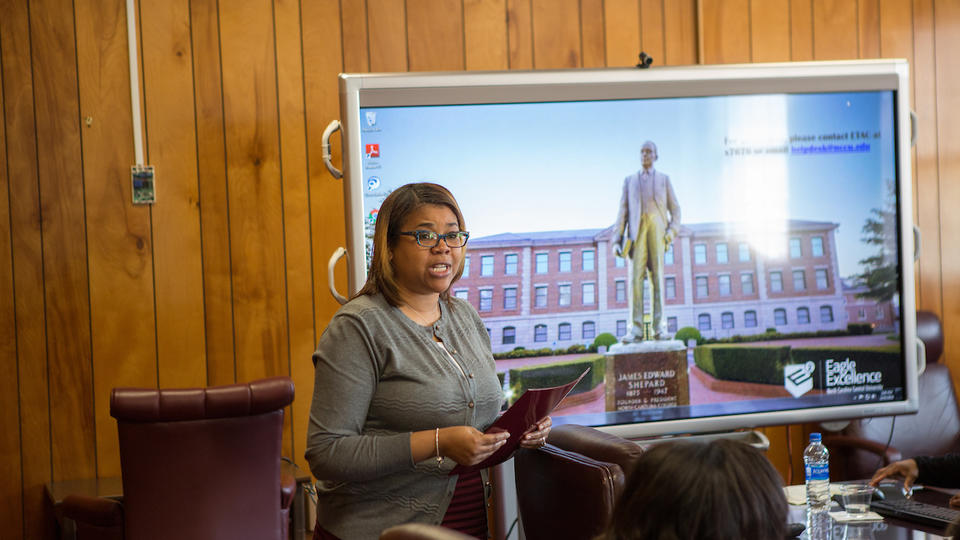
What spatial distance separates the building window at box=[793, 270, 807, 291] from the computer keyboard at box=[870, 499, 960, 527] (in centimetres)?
121

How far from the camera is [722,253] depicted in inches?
133

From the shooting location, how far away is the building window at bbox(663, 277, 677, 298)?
3.32 metres

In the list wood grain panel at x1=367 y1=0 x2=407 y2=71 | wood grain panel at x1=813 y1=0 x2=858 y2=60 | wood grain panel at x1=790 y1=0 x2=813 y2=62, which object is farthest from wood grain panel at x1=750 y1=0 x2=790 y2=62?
wood grain panel at x1=367 y1=0 x2=407 y2=71

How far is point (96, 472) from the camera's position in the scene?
3484mm

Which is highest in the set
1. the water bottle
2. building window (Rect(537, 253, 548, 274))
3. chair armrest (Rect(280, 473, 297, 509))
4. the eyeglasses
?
the eyeglasses

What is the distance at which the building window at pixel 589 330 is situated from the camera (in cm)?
328

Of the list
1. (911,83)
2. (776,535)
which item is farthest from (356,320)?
(911,83)

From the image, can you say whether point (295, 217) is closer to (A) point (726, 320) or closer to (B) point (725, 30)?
(A) point (726, 320)

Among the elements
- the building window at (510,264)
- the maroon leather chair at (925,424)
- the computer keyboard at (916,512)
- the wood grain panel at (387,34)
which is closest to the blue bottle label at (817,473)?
the computer keyboard at (916,512)

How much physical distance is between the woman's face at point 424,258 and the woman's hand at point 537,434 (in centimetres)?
37

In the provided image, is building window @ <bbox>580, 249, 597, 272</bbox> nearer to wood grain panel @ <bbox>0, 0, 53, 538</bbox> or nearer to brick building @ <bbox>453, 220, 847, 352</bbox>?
brick building @ <bbox>453, 220, 847, 352</bbox>

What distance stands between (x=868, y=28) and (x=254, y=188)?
292cm

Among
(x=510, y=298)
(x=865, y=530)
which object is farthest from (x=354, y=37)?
(x=865, y=530)

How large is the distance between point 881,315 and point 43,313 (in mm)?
3200
